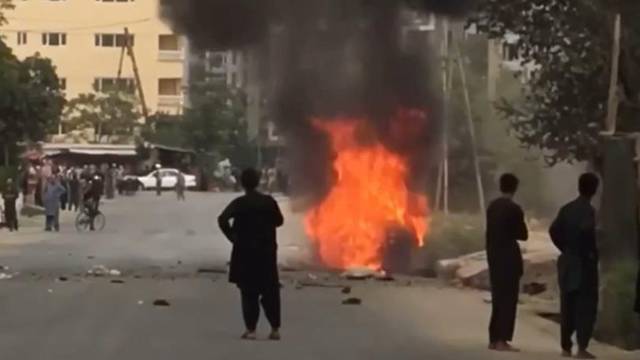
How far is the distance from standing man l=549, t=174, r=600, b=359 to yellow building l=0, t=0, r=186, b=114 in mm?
75506

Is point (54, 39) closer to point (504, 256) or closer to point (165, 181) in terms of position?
point (165, 181)

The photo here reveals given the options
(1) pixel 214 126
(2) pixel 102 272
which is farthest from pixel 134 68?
(2) pixel 102 272

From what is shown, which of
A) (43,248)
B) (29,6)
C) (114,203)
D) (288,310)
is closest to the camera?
(288,310)

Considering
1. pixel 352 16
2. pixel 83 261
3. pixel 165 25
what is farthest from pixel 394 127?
pixel 83 261

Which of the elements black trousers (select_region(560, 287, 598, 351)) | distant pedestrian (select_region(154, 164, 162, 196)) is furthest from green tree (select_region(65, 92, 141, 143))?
black trousers (select_region(560, 287, 598, 351))

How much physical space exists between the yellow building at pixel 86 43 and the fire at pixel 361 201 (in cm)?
6406

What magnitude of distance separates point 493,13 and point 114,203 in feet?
131

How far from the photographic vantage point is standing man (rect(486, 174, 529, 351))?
43.6 ft

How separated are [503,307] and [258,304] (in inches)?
86.8

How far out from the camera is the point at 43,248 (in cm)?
3008

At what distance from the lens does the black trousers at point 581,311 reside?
41.9 feet

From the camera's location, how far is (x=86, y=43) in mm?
92062

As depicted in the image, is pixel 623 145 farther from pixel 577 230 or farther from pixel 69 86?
pixel 69 86

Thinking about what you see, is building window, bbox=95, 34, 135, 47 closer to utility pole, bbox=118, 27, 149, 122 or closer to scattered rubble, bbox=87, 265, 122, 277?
utility pole, bbox=118, 27, 149, 122
